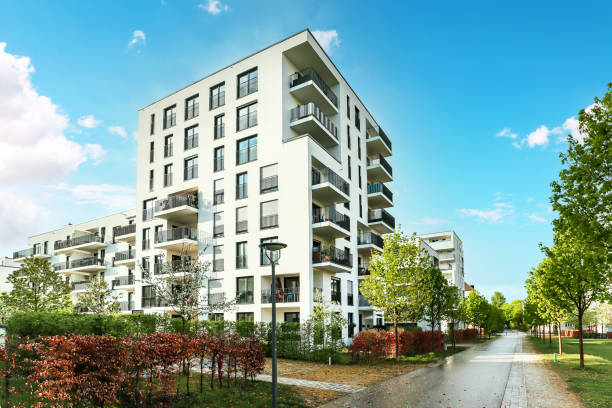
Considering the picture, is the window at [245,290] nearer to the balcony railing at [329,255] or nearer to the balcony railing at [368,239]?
the balcony railing at [329,255]

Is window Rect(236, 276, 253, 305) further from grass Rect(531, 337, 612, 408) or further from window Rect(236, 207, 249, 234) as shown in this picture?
grass Rect(531, 337, 612, 408)

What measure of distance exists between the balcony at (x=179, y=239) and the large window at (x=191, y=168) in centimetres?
456

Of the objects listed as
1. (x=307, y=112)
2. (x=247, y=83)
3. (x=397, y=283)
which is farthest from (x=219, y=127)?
(x=397, y=283)

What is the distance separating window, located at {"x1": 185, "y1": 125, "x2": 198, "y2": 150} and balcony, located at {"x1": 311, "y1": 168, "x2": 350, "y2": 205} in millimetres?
11410

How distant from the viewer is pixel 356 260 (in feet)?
122

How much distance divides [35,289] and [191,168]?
47.7 feet

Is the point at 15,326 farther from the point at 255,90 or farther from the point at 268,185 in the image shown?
the point at 255,90

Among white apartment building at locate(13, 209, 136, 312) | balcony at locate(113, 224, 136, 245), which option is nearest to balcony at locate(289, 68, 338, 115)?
balcony at locate(113, 224, 136, 245)

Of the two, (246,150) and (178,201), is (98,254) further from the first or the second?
(246,150)

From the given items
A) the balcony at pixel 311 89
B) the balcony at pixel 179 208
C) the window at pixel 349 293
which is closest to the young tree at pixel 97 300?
the balcony at pixel 179 208

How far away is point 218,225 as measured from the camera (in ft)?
106

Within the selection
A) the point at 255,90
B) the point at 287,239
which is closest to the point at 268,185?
the point at 287,239

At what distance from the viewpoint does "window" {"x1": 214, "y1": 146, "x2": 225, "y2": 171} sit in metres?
33.3

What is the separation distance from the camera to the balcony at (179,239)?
32.7m
